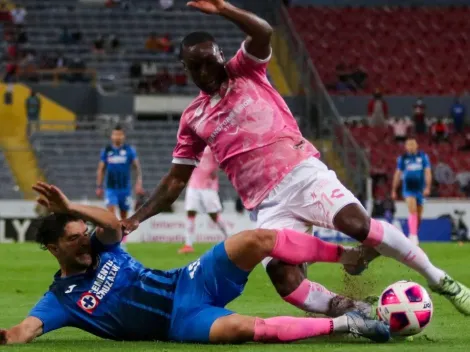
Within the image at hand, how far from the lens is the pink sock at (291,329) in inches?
267

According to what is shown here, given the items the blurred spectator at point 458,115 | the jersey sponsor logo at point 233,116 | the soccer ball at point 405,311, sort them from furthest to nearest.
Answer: the blurred spectator at point 458,115, the jersey sponsor logo at point 233,116, the soccer ball at point 405,311

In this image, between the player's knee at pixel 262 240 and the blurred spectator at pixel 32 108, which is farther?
the blurred spectator at pixel 32 108

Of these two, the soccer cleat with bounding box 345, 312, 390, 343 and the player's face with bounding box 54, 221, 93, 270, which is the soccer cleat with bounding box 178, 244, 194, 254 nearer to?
the player's face with bounding box 54, 221, 93, 270

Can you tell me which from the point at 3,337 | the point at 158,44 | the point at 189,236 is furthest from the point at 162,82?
the point at 3,337

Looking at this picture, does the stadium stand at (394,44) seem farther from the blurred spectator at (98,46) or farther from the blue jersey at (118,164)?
the blue jersey at (118,164)

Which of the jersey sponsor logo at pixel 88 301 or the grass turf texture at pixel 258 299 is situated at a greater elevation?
the jersey sponsor logo at pixel 88 301

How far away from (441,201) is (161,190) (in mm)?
18366

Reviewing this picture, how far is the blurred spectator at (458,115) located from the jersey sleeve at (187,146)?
23.6 metres

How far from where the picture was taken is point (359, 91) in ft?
108

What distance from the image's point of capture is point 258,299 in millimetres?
11078

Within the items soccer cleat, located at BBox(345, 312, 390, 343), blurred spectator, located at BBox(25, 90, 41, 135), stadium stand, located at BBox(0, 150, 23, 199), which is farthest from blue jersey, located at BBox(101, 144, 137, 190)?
soccer cleat, located at BBox(345, 312, 390, 343)

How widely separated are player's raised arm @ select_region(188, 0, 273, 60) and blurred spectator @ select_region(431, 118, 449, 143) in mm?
23587

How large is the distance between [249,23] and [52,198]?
70.1 inches

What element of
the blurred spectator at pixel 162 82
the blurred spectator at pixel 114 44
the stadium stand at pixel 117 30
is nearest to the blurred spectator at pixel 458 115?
the stadium stand at pixel 117 30
